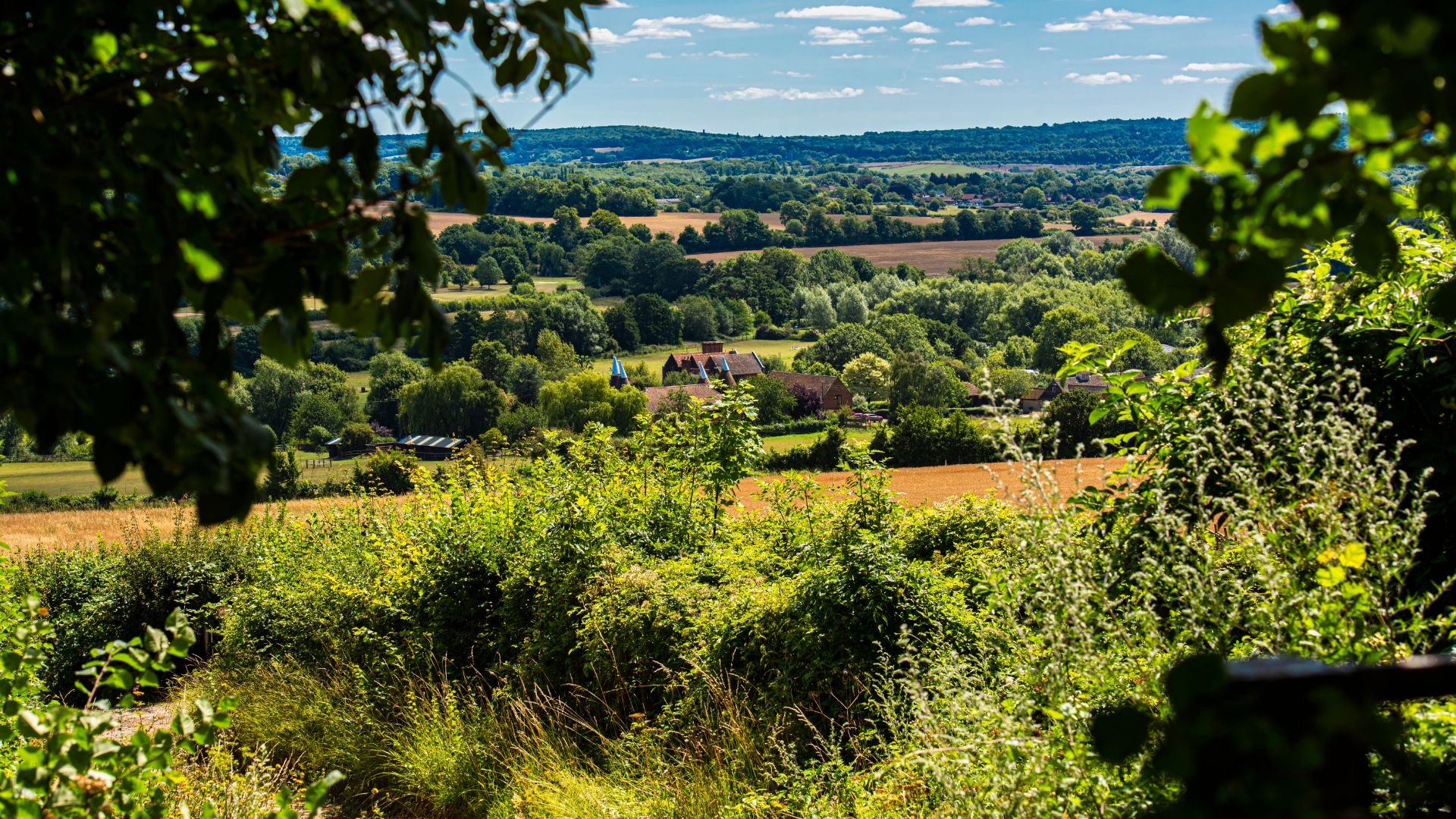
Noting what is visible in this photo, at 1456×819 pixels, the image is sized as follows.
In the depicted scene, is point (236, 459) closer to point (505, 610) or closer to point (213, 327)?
point (213, 327)

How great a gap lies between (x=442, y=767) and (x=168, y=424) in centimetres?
608

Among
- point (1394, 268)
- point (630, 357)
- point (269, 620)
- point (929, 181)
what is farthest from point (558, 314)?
point (929, 181)

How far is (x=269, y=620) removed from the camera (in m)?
10.3

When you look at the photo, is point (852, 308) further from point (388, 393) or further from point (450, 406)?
point (388, 393)

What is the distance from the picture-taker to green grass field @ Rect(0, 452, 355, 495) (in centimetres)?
4478

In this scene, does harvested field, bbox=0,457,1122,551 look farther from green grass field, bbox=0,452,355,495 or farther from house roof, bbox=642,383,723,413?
house roof, bbox=642,383,723,413

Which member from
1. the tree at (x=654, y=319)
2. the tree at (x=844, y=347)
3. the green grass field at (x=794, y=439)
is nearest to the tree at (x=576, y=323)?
the tree at (x=654, y=319)

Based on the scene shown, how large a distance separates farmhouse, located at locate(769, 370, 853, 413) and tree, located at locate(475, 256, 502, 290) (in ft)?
181

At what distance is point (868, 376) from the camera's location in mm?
74875

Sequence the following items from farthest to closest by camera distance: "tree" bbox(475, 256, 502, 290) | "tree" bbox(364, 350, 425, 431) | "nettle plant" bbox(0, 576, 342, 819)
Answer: "tree" bbox(475, 256, 502, 290) → "tree" bbox(364, 350, 425, 431) → "nettle plant" bbox(0, 576, 342, 819)

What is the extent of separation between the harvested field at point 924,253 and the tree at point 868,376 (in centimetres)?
4667

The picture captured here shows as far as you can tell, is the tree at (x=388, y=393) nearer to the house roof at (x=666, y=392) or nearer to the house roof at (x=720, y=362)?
the house roof at (x=666, y=392)

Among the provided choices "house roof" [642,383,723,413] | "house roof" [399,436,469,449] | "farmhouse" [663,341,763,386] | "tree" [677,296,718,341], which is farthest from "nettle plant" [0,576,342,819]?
"tree" [677,296,718,341]

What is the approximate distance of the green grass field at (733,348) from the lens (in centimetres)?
9157
